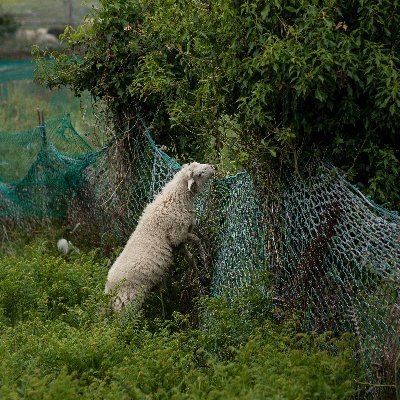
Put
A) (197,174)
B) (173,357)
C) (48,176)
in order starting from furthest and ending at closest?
(48,176) → (197,174) → (173,357)

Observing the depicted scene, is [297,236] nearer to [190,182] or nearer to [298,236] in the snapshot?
[298,236]

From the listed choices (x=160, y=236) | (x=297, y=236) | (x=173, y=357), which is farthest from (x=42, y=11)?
(x=173, y=357)

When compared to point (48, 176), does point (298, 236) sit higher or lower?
higher

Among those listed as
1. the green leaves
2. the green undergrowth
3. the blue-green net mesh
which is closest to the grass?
the blue-green net mesh

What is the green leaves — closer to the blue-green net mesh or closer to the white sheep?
A: the blue-green net mesh

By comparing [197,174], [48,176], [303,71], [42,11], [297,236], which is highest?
[303,71]

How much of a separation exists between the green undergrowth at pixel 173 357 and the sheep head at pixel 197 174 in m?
1.05

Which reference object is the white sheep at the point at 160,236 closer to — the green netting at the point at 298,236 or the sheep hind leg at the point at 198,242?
the sheep hind leg at the point at 198,242

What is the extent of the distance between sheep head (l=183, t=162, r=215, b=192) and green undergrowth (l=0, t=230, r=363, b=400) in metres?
1.05

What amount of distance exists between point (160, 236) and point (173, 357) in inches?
74.4

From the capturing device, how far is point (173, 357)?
556 cm

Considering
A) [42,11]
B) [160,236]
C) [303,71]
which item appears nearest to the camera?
[303,71]

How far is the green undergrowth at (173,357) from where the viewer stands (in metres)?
4.80

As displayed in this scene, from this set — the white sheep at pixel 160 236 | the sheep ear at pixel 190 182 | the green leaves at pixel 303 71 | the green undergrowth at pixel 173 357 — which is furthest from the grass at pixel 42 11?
the green undergrowth at pixel 173 357
